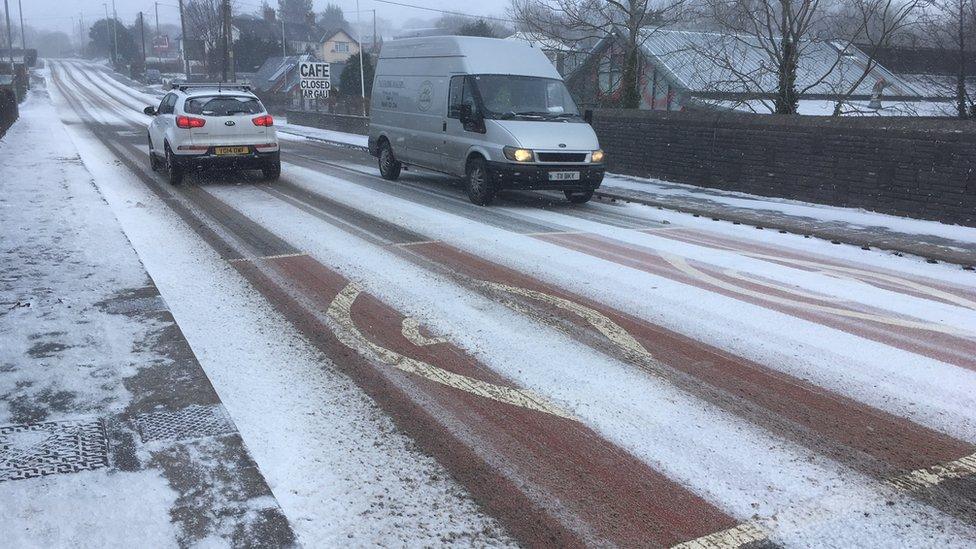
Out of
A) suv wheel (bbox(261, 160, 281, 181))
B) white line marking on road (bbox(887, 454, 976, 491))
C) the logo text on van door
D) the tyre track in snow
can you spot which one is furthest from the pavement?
the logo text on van door

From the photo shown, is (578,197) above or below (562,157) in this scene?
below

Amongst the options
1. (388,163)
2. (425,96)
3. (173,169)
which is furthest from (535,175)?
(173,169)

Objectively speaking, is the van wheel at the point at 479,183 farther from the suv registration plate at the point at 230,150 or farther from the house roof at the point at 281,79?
the house roof at the point at 281,79

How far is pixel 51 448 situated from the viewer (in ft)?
12.2

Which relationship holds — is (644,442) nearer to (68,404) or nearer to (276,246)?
(68,404)

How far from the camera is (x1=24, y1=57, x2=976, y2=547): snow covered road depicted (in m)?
3.26

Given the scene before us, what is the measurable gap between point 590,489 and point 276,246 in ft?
20.0

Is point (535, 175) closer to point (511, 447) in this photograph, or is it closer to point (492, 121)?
point (492, 121)

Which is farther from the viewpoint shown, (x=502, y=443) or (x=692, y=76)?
(x=692, y=76)

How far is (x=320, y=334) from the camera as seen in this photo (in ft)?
18.1

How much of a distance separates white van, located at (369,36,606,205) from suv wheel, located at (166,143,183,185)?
4081mm

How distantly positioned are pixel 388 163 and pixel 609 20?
8.77 metres

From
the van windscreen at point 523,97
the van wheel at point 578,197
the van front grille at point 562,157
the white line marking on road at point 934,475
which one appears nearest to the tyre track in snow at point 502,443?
the white line marking on road at point 934,475

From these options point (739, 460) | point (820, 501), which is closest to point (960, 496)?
point (820, 501)
